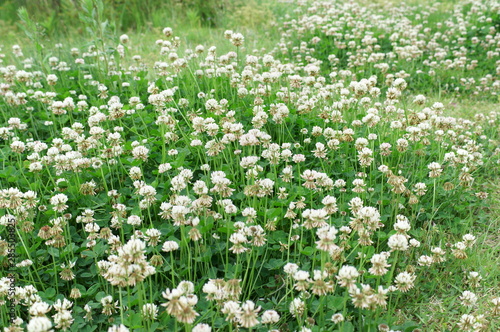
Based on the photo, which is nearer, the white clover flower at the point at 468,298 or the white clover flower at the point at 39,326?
the white clover flower at the point at 39,326

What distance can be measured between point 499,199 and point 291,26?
20.4 ft

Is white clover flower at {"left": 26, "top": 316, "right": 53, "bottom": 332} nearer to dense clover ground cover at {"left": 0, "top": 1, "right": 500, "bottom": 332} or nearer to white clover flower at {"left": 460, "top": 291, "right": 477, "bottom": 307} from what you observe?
dense clover ground cover at {"left": 0, "top": 1, "right": 500, "bottom": 332}

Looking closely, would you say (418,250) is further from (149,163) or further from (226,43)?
(226,43)

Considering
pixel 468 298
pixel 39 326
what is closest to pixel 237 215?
pixel 468 298

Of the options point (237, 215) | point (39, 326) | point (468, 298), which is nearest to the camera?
point (39, 326)

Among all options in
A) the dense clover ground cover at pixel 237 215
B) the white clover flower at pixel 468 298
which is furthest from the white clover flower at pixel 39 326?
the white clover flower at pixel 468 298

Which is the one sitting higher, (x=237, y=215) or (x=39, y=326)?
(x=39, y=326)

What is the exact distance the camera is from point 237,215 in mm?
3125

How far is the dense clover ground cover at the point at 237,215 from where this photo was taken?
225 cm

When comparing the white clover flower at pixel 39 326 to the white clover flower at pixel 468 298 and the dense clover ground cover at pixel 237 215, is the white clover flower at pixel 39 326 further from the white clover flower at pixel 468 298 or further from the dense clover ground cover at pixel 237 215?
the white clover flower at pixel 468 298

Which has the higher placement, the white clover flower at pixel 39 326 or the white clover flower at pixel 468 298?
the white clover flower at pixel 39 326

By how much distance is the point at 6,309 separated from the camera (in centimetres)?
240

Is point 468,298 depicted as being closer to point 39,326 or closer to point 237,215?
point 237,215

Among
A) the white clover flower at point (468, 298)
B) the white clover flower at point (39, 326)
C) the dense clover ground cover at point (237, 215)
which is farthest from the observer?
the white clover flower at point (468, 298)
